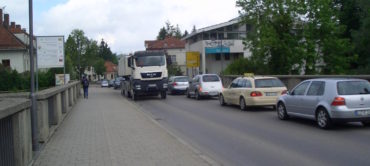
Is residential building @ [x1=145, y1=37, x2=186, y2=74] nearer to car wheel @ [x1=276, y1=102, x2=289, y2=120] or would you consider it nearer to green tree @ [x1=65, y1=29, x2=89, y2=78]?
green tree @ [x1=65, y1=29, x2=89, y2=78]

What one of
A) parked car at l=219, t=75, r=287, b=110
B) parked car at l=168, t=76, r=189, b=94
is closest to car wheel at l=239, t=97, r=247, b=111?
parked car at l=219, t=75, r=287, b=110

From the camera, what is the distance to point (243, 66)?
42.9 meters

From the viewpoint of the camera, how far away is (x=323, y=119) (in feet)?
38.8

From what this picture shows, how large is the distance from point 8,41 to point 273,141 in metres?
47.1

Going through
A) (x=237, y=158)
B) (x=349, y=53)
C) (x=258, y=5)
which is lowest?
(x=237, y=158)

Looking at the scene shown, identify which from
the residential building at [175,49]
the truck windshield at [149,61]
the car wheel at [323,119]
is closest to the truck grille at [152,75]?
the truck windshield at [149,61]

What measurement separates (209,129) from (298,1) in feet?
109

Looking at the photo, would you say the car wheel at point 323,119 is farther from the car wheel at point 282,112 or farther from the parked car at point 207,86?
the parked car at point 207,86

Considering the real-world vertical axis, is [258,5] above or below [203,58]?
above

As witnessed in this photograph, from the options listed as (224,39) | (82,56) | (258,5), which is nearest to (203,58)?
(224,39)

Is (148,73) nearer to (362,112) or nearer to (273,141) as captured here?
(362,112)

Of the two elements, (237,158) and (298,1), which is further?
(298,1)

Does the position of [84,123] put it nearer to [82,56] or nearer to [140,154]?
[140,154]

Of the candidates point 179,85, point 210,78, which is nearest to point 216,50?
point 179,85
